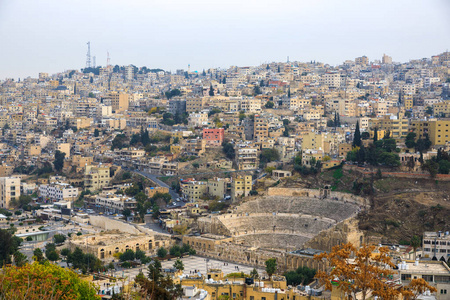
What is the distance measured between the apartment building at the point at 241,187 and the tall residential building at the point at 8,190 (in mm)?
19148

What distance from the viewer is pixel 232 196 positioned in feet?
169

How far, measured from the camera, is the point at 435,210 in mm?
41812

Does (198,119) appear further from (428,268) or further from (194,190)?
(428,268)

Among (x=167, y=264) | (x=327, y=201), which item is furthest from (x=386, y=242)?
(x=167, y=264)

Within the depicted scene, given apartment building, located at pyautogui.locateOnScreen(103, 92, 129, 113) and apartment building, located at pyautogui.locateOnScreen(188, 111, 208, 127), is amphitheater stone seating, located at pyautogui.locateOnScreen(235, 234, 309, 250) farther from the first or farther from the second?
apartment building, located at pyautogui.locateOnScreen(103, 92, 129, 113)

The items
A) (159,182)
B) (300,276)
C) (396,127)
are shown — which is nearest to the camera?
(300,276)

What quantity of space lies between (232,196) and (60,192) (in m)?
15.4

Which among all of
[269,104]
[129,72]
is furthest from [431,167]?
[129,72]

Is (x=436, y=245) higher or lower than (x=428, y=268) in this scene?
lower

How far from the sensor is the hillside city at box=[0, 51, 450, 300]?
2622 centimetres

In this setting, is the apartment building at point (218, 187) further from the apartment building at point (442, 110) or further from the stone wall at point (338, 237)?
the apartment building at point (442, 110)

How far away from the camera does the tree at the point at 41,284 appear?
835 inches

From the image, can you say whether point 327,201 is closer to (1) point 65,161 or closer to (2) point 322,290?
(2) point 322,290

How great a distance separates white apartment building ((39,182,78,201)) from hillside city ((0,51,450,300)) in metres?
0.18
